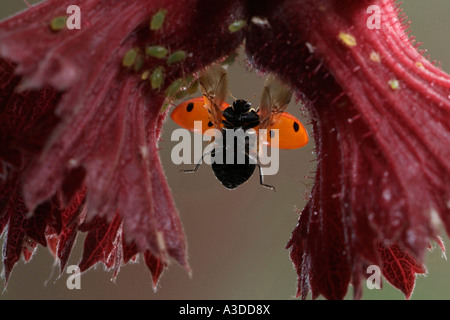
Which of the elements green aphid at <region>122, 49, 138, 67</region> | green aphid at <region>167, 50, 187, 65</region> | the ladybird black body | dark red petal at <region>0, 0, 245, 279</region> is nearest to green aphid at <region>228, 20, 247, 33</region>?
dark red petal at <region>0, 0, 245, 279</region>

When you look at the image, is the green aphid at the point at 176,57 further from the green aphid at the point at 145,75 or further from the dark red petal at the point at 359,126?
the dark red petal at the point at 359,126

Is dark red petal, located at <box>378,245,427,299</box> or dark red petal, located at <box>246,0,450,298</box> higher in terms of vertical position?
dark red petal, located at <box>246,0,450,298</box>

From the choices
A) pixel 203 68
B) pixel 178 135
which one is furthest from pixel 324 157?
pixel 178 135

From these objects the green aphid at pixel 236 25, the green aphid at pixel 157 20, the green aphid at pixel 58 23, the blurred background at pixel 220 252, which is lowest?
the green aphid at pixel 58 23

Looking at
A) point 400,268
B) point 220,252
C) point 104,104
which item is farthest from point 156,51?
point 220,252

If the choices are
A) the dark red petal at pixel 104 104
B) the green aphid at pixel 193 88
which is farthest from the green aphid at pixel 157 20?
the green aphid at pixel 193 88

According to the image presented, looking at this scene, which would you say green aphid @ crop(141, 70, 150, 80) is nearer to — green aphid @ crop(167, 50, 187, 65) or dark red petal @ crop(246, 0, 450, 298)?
green aphid @ crop(167, 50, 187, 65)
